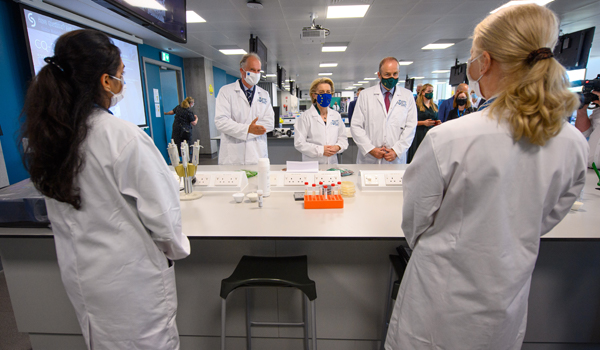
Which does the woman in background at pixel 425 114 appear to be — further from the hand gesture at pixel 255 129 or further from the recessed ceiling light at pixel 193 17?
the recessed ceiling light at pixel 193 17

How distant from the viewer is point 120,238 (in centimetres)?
92

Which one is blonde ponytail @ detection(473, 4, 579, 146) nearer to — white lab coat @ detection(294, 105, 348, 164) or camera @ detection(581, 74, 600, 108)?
white lab coat @ detection(294, 105, 348, 164)

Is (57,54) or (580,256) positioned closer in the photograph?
(57,54)

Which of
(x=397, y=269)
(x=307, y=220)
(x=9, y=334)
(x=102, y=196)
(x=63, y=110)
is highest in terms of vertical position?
(x=63, y=110)

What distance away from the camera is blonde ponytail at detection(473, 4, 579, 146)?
0.68 m

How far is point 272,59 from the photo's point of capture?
26.6ft

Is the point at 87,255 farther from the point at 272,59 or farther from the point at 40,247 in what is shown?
the point at 272,59

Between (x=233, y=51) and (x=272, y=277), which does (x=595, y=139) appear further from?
(x=233, y=51)

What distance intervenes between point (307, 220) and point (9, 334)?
2051 mm

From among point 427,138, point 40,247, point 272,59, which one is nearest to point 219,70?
point 272,59

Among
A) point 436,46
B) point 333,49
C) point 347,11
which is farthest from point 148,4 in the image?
point 436,46

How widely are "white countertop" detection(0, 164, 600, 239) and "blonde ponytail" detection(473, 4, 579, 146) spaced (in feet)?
1.96

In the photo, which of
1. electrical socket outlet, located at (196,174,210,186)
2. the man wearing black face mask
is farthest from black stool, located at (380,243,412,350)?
the man wearing black face mask

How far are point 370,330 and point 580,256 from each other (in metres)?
1.04
